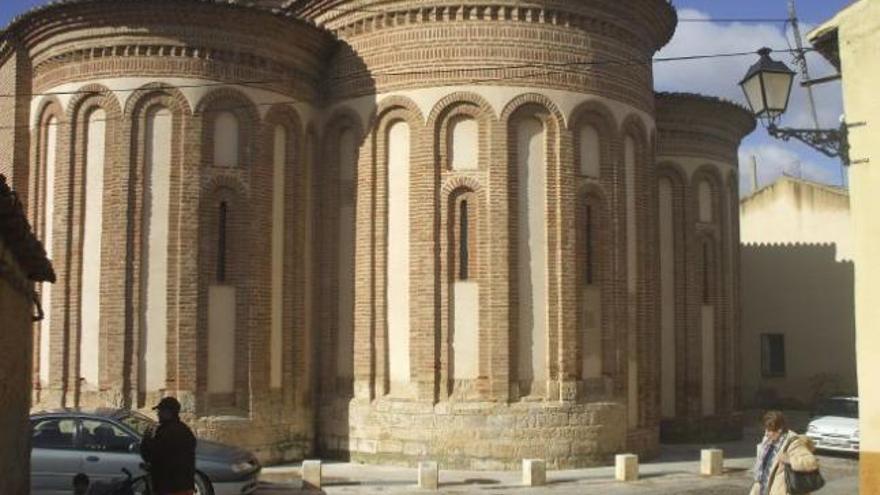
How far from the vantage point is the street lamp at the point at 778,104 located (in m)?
8.89

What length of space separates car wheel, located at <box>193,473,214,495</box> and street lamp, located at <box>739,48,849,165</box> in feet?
24.4

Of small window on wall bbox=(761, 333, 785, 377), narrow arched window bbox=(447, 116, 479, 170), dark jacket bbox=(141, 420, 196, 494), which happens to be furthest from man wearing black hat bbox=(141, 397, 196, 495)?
small window on wall bbox=(761, 333, 785, 377)

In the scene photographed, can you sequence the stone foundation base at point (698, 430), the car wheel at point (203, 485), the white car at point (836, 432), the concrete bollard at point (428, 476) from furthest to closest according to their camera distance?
1. the stone foundation base at point (698, 430)
2. the white car at point (836, 432)
3. the concrete bollard at point (428, 476)
4. the car wheel at point (203, 485)

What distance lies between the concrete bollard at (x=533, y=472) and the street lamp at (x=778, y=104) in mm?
7698

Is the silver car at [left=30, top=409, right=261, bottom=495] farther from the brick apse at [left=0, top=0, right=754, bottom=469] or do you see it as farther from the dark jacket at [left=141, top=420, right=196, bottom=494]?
the brick apse at [left=0, top=0, right=754, bottom=469]

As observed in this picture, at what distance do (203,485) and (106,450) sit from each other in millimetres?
1326

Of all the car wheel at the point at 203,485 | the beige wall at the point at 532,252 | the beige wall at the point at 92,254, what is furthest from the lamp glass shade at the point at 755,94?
the beige wall at the point at 92,254

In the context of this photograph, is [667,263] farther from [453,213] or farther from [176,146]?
[176,146]

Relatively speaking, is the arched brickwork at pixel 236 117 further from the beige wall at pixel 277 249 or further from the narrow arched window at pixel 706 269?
the narrow arched window at pixel 706 269

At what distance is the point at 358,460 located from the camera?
17.6 meters

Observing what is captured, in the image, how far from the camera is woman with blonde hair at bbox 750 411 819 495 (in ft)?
29.1

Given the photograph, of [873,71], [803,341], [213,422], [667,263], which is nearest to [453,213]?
[213,422]

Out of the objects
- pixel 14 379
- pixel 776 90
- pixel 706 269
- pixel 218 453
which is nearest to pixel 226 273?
pixel 218 453

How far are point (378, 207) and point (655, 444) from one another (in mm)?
6773
